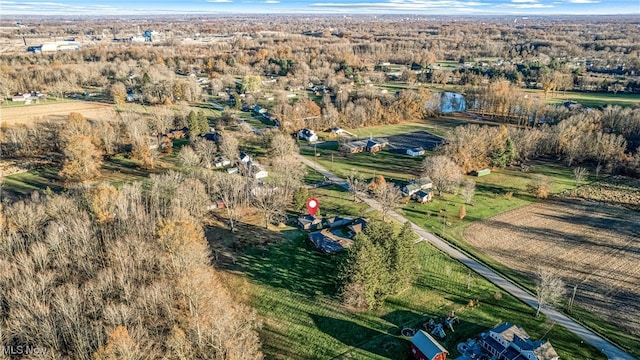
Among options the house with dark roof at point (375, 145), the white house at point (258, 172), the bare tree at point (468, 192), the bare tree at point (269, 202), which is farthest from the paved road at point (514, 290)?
the house with dark roof at point (375, 145)

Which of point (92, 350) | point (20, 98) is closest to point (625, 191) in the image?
point (92, 350)

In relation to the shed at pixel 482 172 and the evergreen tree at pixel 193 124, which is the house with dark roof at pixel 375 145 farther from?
the evergreen tree at pixel 193 124

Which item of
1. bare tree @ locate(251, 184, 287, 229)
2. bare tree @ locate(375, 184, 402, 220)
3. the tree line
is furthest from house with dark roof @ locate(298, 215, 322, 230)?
the tree line

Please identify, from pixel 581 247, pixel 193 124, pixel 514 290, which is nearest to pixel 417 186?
pixel 581 247

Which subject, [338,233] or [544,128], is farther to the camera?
[544,128]

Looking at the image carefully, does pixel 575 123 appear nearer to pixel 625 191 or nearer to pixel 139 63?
pixel 625 191

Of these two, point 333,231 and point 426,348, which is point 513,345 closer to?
point 426,348
